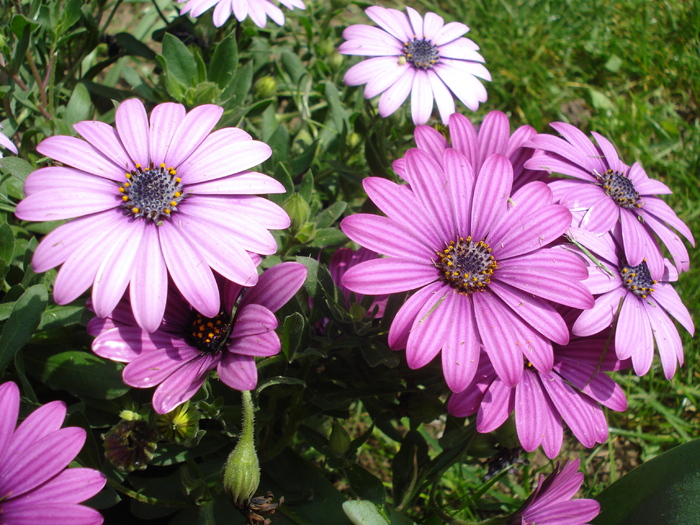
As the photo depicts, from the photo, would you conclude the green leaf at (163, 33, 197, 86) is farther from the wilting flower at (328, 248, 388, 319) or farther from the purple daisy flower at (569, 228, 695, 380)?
the purple daisy flower at (569, 228, 695, 380)

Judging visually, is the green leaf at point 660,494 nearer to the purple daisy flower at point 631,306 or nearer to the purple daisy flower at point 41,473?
the purple daisy flower at point 631,306

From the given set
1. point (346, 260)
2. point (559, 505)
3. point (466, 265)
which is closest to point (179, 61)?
point (346, 260)

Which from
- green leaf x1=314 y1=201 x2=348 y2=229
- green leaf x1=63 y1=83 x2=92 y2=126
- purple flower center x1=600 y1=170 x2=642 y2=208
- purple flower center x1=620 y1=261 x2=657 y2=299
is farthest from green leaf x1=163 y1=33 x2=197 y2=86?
purple flower center x1=620 y1=261 x2=657 y2=299

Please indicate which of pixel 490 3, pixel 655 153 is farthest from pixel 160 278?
pixel 490 3

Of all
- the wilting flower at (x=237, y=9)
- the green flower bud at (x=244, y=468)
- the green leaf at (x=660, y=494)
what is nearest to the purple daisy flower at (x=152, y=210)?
the green flower bud at (x=244, y=468)

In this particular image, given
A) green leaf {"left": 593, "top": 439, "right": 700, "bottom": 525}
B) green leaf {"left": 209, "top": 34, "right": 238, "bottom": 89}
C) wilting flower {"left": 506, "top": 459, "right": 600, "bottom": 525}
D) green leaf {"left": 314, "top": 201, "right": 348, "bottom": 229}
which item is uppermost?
green leaf {"left": 209, "top": 34, "right": 238, "bottom": 89}
